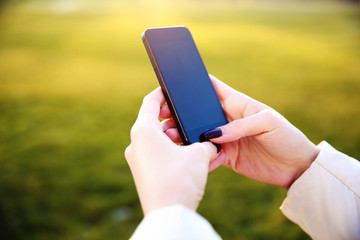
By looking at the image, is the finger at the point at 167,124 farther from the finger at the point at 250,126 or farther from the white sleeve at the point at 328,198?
the white sleeve at the point at 328,198

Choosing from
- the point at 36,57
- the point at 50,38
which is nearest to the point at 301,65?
the point at 36,57

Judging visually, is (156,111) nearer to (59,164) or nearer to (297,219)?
(297,219)

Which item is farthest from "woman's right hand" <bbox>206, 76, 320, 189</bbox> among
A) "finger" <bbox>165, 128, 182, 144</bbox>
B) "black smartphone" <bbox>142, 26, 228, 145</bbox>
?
"finger" <bbox>165, 128, 182, 144</bbox>

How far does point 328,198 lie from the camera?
53.5 inches

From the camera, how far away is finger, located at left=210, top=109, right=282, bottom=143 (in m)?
1.48

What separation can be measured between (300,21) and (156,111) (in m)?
15.8

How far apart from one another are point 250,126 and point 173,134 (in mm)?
451

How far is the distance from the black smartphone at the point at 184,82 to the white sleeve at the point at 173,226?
0.65 m

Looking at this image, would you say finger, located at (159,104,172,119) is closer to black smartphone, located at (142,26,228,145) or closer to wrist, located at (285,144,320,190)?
black smartphone, located at (142,26,228,145)

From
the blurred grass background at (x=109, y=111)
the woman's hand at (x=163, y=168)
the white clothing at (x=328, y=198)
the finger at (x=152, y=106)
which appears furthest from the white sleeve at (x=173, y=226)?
the blurred grass background at (x=109, y=111)

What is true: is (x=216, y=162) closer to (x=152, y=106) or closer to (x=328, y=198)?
(x=152, y=106)

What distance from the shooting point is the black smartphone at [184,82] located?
1.59 metres

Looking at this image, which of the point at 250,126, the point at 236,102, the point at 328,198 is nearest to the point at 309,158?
the point at 328,198

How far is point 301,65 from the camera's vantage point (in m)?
7.49
